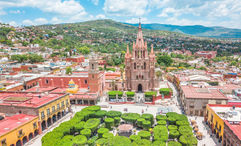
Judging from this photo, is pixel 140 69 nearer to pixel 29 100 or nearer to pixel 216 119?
pixel 216 119

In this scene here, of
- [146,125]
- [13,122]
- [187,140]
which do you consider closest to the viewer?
[187,140]

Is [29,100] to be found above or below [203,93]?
above

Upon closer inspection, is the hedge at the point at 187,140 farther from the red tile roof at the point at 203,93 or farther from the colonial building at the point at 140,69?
the colonial building at the point at 140,69

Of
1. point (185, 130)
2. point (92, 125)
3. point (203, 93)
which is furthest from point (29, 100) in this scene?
point (203, 93)

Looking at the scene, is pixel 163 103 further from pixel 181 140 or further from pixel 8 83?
pixel 8 83

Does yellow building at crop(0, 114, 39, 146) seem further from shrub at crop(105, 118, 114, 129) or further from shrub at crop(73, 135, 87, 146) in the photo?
shrub at crop(105, 118, 114, 129)

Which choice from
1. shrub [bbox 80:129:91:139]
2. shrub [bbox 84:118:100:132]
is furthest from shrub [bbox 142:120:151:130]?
shrub [bbox 80:129:91:139]
